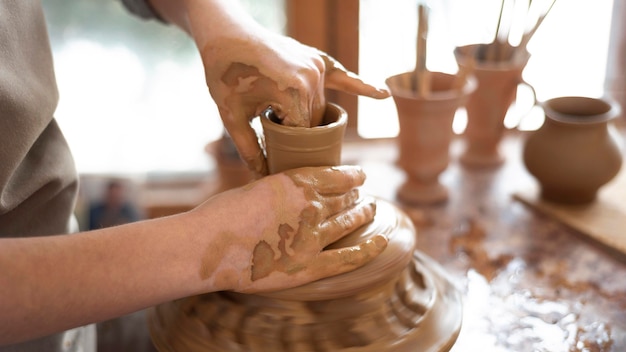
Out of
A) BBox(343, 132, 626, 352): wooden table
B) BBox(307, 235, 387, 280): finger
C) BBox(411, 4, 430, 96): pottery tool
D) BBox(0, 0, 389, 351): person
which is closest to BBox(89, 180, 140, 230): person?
BBox(343, 132, 626, 352): wooden table

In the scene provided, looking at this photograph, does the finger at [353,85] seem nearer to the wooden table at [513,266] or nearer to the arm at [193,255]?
the arm at [193,255]

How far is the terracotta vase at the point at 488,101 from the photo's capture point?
6.32 ft

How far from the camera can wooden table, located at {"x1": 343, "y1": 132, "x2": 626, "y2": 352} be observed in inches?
53.5

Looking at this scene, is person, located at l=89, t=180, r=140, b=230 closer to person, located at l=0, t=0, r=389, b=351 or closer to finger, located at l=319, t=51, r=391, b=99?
person, located at l=0, t=0, r=389, b=351

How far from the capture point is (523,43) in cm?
192

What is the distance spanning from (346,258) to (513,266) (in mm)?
553

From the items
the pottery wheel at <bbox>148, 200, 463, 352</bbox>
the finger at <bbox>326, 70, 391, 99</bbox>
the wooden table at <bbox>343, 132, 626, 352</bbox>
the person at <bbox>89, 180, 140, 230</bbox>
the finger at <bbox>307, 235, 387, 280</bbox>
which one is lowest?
the person at <bbox>89, 180, 140, 230</bbox>

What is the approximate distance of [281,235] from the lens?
45.5 inches

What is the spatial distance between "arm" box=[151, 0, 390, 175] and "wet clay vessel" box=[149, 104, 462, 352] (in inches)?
2.6

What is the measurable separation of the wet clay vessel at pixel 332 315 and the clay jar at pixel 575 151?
0.62m

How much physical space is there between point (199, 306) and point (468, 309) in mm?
529

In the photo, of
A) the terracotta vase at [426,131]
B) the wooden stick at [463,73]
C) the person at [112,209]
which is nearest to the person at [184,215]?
the terracotta vase at [426,131]

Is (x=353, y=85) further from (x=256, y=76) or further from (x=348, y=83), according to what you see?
(x=256, y=76)

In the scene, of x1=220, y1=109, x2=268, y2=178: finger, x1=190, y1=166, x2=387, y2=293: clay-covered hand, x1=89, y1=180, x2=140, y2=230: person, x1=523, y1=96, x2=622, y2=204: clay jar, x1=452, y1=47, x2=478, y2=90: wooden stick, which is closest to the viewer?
x1=190, y1=166, x2=387, y2=293: clay-covered hand
